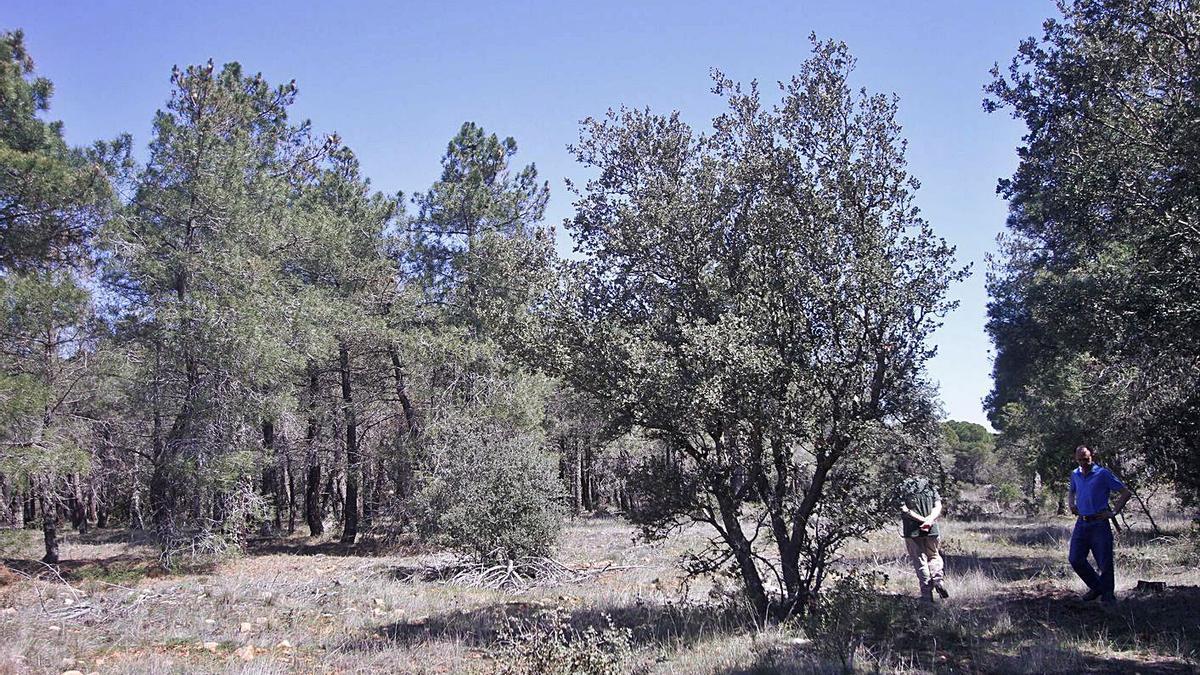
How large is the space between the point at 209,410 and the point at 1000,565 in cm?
1766

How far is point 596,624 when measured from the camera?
942 cm

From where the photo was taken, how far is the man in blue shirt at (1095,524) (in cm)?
811

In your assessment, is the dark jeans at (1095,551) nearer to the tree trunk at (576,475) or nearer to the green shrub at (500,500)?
the green shrub at (500,500)

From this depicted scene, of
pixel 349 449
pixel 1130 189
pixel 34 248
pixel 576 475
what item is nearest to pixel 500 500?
pixel 34 248

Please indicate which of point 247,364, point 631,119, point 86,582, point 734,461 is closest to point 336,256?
point 247,364

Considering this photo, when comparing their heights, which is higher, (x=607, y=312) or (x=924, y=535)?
(x=607, y=312)

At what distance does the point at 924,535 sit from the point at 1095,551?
5.69 ft

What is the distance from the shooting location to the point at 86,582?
16641 mm

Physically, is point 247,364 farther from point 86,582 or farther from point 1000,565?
point 1000,565

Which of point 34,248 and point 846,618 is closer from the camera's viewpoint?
point 846,618

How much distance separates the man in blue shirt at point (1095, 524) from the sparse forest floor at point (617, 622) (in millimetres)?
250

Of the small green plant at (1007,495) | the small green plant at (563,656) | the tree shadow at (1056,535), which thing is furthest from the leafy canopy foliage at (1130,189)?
the small green plant at (1007,495)

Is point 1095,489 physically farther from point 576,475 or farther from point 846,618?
point 576,475

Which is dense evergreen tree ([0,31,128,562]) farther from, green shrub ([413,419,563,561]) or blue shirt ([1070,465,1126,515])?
blue shirt ([1070,465,1126,515])
